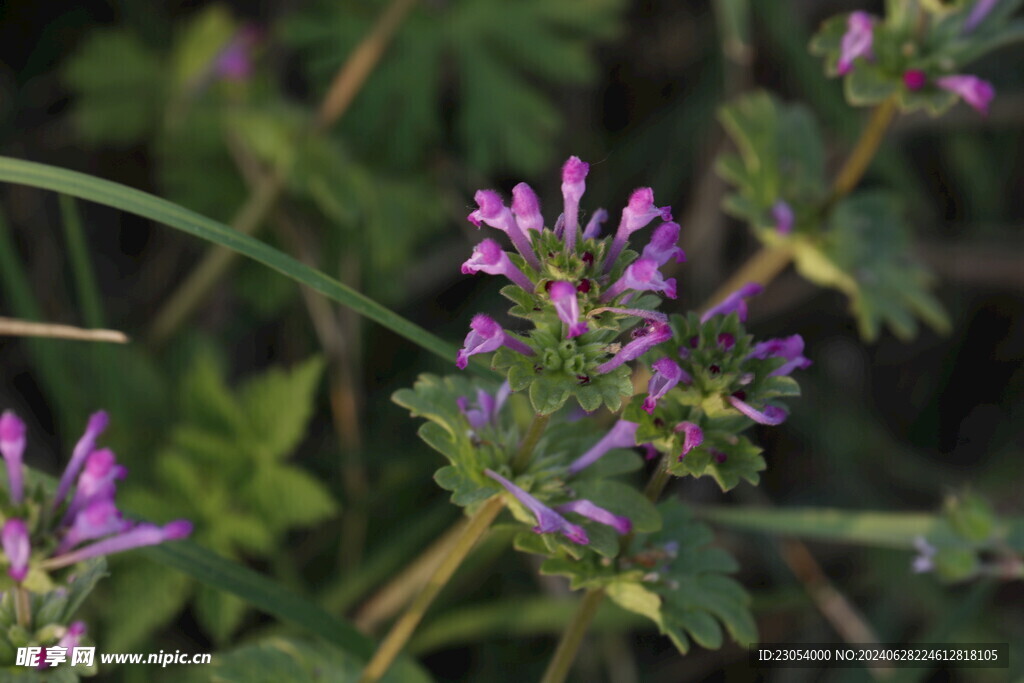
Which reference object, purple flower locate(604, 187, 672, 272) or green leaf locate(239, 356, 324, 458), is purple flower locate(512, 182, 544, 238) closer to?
purple flower locate(604, 187, 672, 272)

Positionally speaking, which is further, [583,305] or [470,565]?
[470,565]

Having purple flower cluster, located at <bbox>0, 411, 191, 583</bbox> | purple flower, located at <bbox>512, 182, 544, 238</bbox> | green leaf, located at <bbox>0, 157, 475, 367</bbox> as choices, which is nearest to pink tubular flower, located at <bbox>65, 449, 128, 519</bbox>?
purple flower cluster, located at <bbox>0, 411, 191, 583</bbox>

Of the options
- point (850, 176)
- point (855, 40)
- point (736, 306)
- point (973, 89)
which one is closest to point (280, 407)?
point (736, 306)

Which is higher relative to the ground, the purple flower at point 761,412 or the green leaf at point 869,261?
the purple flower at point 761,412

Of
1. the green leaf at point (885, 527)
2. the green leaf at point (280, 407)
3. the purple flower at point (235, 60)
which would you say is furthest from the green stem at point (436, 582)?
the purple flower at point (235, 60)

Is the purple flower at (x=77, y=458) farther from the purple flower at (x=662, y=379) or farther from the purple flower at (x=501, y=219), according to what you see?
the purple flower at (x=662, y=379)

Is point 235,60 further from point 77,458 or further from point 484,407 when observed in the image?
point 484,407

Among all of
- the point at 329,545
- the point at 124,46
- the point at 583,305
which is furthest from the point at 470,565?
the point at 124,46

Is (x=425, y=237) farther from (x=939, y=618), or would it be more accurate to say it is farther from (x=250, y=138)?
(x=939, y=618)
